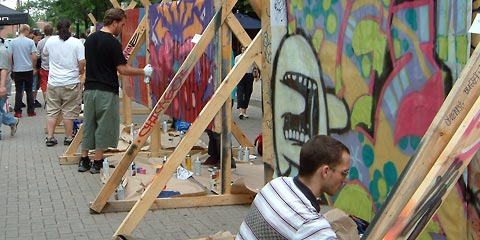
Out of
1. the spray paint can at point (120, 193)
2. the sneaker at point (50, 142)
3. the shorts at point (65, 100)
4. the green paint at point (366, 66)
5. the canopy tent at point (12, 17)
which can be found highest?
the green paint at point (366, 66)

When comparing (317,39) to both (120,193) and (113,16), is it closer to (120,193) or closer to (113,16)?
(120,193)

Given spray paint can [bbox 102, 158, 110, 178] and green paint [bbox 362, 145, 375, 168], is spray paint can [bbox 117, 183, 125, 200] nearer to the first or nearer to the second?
spray paint can [bbox 102, 158, 110, 178]

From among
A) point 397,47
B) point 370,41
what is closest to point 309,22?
→ point 370,41

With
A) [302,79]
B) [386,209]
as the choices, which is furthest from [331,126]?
[386,209]

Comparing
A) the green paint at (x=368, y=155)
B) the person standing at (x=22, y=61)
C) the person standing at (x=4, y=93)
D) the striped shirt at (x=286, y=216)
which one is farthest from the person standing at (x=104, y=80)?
the person standing at (x=22, y=61)

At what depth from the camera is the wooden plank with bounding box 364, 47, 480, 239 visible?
266 cm

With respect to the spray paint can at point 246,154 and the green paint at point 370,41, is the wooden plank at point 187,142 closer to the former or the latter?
the green paint at point 370,41

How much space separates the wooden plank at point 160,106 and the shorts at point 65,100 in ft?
12.2

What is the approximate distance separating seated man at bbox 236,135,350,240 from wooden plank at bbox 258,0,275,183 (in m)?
2.53

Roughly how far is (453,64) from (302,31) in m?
1.72

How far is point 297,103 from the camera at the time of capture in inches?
199

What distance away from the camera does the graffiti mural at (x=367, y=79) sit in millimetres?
3525

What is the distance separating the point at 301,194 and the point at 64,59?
24.4 feet

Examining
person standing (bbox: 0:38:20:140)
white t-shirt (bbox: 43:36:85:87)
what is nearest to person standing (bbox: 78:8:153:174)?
white t-shirt (bbox: 43:36:85:87)
